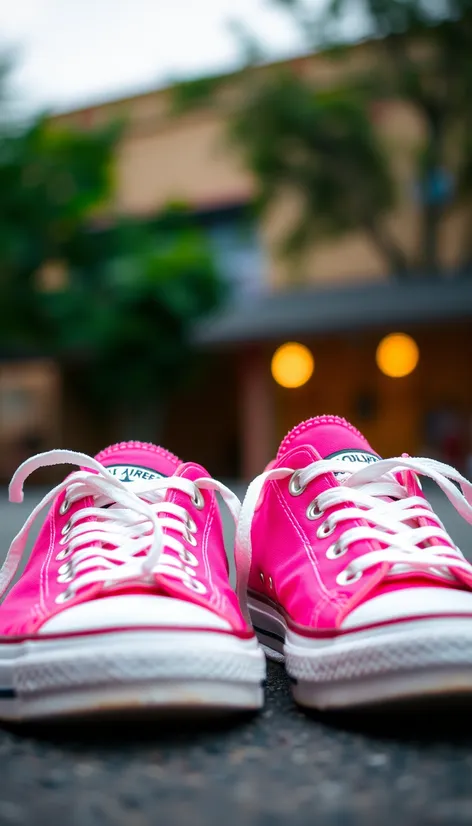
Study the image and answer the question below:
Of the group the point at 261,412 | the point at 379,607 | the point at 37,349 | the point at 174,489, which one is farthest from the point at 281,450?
the point at 37,349

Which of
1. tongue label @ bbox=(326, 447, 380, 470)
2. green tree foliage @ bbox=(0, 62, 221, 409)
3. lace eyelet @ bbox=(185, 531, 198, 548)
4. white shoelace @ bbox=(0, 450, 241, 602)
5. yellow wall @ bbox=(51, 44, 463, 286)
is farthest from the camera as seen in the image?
yellow wall @ bbox=(51, 44, 463, 286)

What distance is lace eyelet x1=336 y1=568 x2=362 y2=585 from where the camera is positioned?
78 centimetres

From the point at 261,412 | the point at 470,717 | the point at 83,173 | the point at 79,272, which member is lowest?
the point at 261,412

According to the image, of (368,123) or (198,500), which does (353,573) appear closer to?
(198,500)

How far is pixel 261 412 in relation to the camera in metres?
11.1

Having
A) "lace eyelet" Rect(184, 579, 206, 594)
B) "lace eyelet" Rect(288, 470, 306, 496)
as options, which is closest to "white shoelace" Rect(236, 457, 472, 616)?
"lace eyelet" Rect(288, 470, 306, 496)

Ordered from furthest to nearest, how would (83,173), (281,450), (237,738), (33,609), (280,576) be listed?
(83,173)
(281,450)
(280,576)
(33,609)
(237,738)

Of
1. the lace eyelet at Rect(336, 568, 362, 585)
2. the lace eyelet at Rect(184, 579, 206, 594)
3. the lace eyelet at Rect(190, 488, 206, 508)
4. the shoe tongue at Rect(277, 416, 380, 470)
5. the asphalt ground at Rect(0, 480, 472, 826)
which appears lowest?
the asphalt ground at Rect(0, 480, 472, 826)

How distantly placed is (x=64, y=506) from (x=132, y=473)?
9cm

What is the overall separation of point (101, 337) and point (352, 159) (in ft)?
14.4

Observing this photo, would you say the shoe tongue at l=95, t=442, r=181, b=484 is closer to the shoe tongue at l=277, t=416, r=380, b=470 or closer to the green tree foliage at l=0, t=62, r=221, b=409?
the shoe tongue at l=277, t=416, r=380, b=470

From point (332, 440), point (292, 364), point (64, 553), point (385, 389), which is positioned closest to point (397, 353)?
point (385, 389)

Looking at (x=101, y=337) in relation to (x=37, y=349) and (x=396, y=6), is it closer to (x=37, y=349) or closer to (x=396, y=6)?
(x=37, y=349)

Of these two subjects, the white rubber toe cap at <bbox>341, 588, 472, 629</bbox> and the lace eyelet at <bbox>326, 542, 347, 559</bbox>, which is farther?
the lace eyelet at <bbox>326, 542, 347, 559</bbox>
